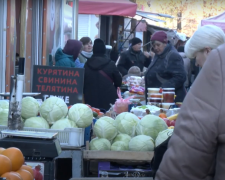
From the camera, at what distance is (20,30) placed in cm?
601

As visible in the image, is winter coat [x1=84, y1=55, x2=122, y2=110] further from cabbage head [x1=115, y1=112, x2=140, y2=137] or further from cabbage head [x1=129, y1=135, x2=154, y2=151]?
cabbage head [x1=129, y1=135, x2=154, y2=151]

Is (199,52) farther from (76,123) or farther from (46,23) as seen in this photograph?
(46,23)

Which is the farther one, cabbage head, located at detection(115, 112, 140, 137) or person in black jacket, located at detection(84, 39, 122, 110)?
person in black jacket, located at detection(84, 39, 122, 110)

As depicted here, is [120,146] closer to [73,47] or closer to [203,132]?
[203,132]

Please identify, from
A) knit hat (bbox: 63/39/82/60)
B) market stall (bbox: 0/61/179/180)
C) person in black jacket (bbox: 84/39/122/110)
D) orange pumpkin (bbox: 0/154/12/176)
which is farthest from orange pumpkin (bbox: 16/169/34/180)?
knit hat (bbox: 63/39/82/60)

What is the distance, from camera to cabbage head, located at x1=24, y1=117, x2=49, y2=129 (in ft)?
11.1

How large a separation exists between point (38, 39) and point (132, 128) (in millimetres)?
3316

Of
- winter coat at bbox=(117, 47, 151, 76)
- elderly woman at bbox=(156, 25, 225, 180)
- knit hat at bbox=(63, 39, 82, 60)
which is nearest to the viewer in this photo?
elderly woman at bbox=(156, 25, 225, 180)

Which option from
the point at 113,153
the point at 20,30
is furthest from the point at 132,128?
the point at 20,30

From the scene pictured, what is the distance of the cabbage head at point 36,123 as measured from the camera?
3395 mm

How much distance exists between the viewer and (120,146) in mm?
3488

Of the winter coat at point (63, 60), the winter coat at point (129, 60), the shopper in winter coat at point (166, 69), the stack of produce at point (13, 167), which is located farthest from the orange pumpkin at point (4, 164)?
the winter coat at point (129, 60)

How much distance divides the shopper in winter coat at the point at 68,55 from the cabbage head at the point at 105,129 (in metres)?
3.07

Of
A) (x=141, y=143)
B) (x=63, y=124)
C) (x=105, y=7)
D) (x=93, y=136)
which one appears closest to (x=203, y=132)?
(x=141, y=143)
